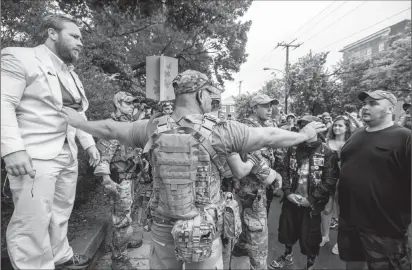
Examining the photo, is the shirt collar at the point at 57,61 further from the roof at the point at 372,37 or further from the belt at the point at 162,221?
the roof at the point at 372,37

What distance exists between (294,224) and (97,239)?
2681 millimetres

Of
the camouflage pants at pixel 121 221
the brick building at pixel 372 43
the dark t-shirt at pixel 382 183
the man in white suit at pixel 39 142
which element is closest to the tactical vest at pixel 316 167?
the dark t-shirt at pixel 382 183

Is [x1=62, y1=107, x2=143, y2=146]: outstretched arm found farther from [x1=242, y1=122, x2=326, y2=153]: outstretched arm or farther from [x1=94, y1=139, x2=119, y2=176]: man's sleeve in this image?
[x1=94, y1=139, x2=119, y2=176]: man's sleeve

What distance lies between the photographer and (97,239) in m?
3.63

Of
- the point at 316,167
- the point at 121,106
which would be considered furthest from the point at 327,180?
the point at 121,106

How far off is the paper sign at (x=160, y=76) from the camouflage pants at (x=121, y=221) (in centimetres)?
194

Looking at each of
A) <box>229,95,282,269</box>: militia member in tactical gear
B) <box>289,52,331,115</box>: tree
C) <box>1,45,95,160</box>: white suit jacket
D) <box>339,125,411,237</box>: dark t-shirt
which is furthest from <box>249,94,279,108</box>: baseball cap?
<box>289,52,331,115</box>: tree

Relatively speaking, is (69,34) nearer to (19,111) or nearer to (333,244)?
(19,111)

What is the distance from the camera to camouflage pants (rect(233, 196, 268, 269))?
10.1ft

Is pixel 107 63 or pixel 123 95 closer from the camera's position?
pixel 123 95

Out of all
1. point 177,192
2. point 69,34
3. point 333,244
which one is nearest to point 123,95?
point 69,34

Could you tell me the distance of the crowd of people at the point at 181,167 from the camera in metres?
1.79

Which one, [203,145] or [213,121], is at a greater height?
[213,121]

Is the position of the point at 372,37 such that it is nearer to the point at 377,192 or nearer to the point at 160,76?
the point at 160,76
